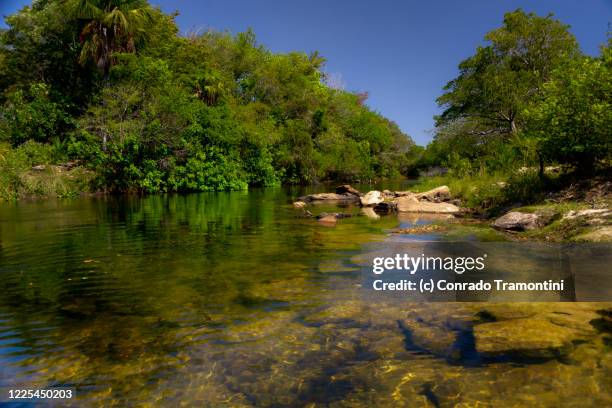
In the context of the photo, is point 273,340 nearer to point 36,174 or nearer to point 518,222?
point 518,222

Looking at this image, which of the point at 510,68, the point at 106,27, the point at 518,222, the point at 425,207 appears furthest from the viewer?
the point at 510,68

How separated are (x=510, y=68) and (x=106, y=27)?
27037 mm

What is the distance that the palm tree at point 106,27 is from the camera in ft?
93.0

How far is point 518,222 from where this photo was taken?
11.3 m

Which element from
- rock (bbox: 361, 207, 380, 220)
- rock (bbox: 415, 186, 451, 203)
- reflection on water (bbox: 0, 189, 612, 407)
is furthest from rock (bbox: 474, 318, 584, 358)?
rock (bbox: 415, 186, 451, 203)

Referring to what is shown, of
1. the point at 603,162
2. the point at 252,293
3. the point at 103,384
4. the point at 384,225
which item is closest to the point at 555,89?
the point at 603,162

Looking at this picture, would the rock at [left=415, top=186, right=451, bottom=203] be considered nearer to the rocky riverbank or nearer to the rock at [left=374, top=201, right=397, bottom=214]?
the rock at [left=374, top=201, right=397, bottom=214]

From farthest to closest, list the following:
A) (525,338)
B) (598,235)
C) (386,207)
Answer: (386,207) < (598,235) < (525,338)

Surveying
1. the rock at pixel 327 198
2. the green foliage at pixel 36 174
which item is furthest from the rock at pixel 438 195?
the green foliage at pixel 36 174

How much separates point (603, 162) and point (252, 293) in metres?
11.9

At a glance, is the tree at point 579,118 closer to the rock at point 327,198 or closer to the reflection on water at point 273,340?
the reflection on water at point 273,340

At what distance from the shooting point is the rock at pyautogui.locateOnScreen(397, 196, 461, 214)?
1648 centimetres

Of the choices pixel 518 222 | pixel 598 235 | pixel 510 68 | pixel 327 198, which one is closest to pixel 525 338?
pixel 598 235

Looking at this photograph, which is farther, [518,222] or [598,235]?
[518,222]
